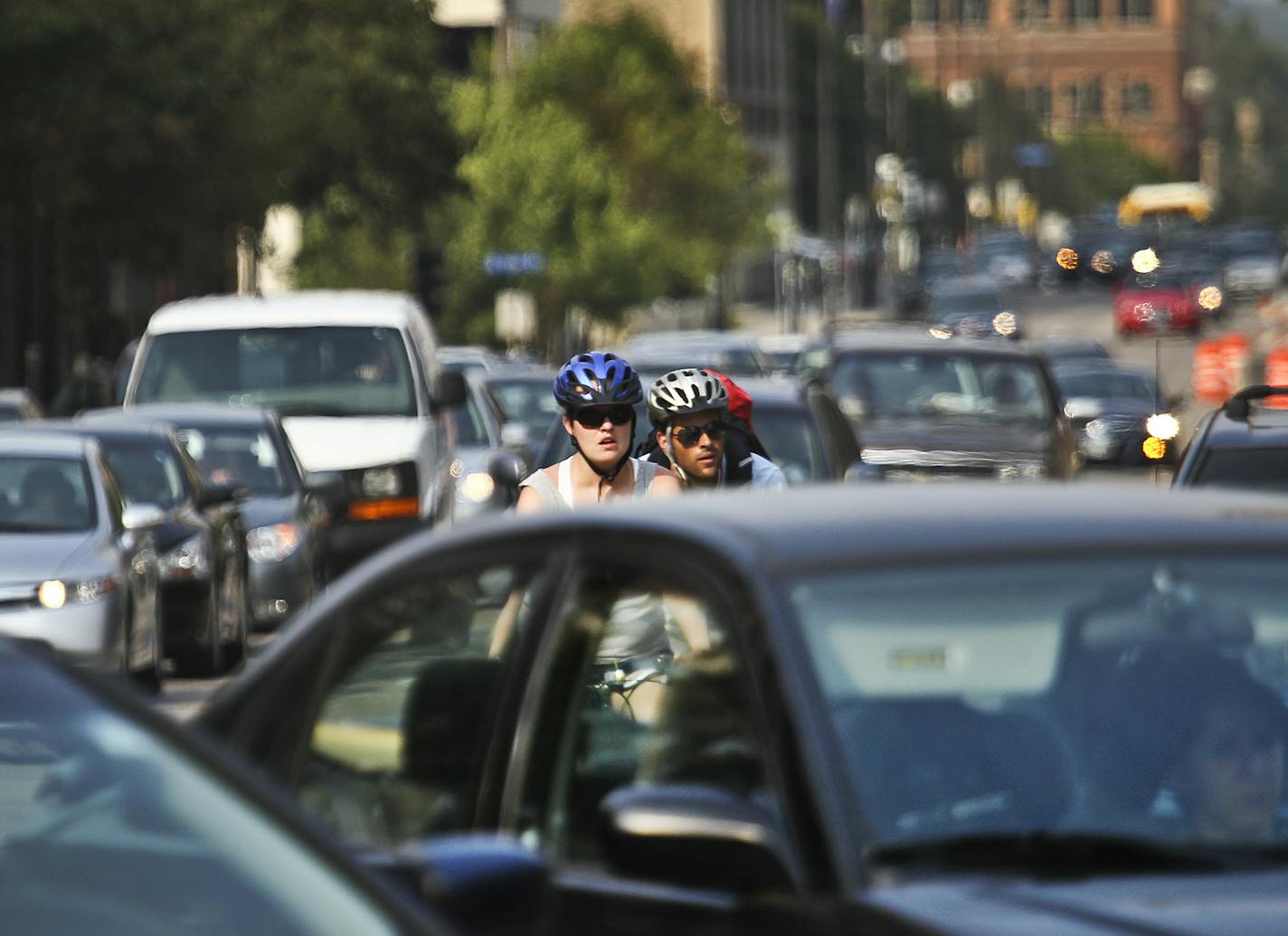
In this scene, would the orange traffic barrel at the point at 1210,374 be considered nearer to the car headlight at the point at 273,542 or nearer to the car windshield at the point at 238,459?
the car windshield at the point at 238,459

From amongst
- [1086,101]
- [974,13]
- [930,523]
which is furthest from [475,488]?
[1086,101]

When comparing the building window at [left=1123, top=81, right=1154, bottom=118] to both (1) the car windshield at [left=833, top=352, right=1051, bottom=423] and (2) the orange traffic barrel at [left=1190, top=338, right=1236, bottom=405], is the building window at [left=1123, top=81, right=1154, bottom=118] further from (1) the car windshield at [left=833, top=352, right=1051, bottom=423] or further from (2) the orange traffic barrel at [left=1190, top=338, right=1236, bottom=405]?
(1) the car windshield at [left=833, top=352, right=1051, bottom=423]

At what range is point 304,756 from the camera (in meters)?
5.51

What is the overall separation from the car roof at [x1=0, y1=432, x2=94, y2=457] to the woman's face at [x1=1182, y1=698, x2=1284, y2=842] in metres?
12.5

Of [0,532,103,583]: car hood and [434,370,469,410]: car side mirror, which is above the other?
[434,370,469,410]: car side mirror

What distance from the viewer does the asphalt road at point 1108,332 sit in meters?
58.0

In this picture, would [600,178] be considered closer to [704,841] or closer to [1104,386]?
[1104,386]

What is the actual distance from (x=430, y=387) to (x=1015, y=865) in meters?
18.0

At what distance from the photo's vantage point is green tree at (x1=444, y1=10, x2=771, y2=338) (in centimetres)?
6134

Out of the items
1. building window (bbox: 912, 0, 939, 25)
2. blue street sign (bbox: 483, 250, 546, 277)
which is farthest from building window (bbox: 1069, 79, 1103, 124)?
blue street sign (bbox: 483, 250, 546, 277)

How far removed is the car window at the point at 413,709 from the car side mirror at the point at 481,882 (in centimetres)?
120

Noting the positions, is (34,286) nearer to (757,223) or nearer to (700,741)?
(700,741)

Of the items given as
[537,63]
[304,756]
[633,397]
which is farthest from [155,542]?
[537,63]

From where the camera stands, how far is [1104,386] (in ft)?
159
